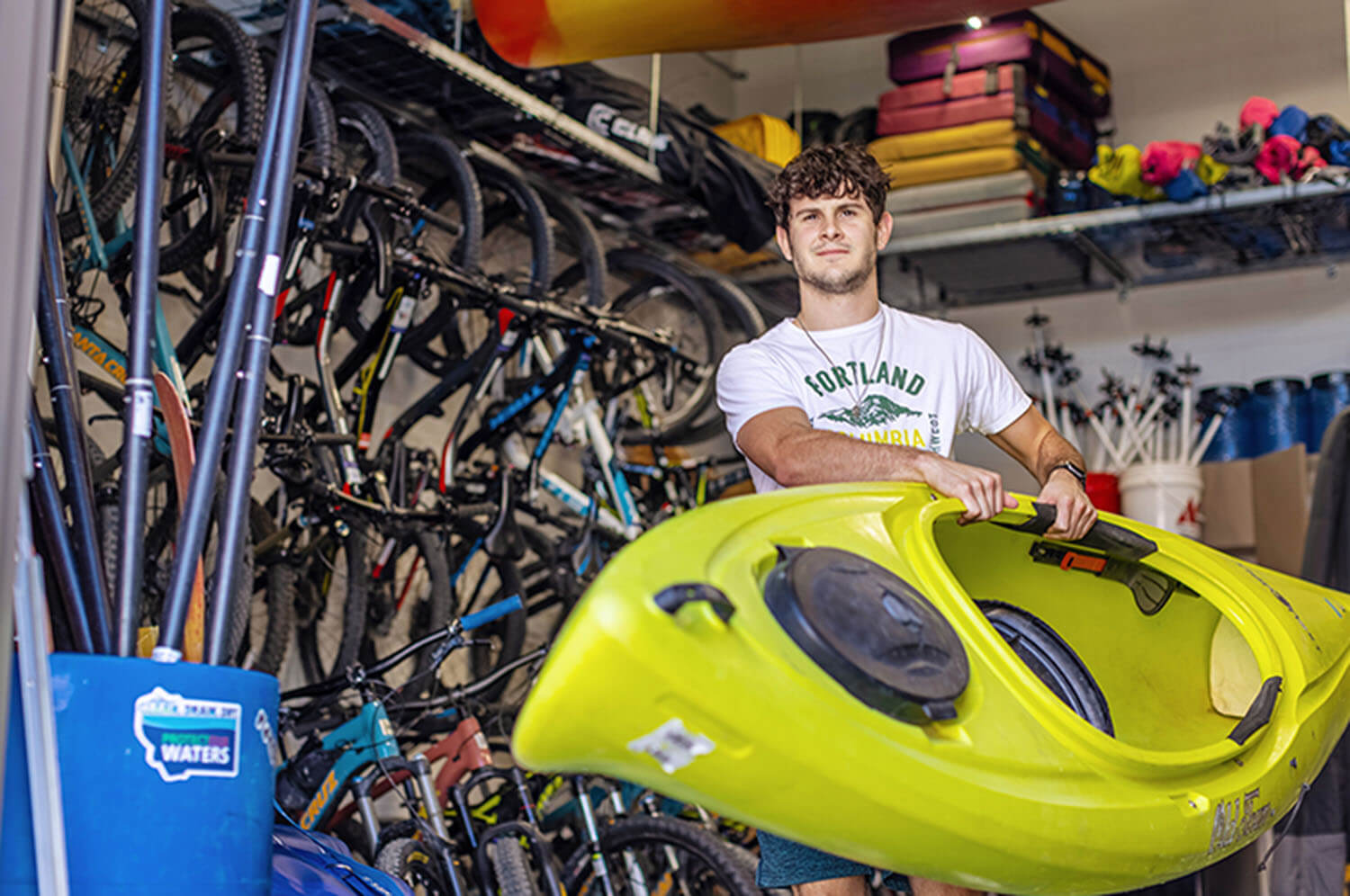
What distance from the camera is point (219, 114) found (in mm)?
3566

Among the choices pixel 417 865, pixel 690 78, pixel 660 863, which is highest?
pixel 690 78

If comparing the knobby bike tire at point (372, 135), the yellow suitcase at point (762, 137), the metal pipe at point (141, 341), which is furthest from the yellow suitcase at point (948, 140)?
the metal pipe at point (141, 341)

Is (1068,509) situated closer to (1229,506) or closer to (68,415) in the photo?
(68,415)

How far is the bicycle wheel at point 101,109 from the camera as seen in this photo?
3.30 metres

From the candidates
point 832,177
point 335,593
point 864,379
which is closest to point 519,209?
point 335,593

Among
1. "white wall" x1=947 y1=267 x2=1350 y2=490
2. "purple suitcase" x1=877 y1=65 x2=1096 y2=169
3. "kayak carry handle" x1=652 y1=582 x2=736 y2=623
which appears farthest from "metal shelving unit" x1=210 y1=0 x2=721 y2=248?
"kayak carry handle" x1=652 y1=582 x2=736 y2=623

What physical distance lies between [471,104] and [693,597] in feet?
10.2

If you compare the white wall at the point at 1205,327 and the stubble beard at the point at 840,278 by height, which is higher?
the white wall at the point at 1205,327

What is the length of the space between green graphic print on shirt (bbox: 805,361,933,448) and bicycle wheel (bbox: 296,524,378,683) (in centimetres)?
170

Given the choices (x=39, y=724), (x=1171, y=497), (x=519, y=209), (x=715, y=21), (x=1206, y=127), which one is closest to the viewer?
(x=39, y=724)

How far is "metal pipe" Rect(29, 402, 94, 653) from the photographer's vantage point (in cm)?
148

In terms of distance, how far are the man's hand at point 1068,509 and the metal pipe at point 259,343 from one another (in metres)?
1.12

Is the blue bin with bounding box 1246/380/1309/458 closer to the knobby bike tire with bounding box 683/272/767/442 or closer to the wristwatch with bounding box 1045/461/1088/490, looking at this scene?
the knobby bike tire with bounding box 683/272/767/442

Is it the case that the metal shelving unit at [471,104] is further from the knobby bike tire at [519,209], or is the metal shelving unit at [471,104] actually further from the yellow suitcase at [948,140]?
the yellow suitcase at [948,140]
